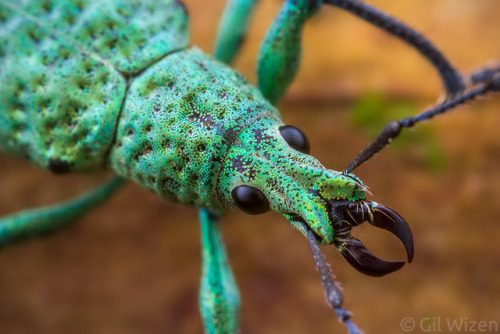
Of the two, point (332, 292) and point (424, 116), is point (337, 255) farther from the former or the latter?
point (424, 116)

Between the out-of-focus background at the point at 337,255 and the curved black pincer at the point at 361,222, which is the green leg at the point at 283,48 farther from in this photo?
the curved black pincer at the point at 361,222

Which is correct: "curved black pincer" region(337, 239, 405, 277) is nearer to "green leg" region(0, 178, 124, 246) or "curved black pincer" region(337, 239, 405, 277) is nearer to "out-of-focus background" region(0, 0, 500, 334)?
"out-of-focus background" region(0, 0, 500, 334)

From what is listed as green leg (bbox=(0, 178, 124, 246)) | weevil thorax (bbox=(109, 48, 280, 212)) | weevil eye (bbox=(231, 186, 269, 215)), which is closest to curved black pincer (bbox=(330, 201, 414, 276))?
weevil eye (bbox=(231, 186, 269, 215))

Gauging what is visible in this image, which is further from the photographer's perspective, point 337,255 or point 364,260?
point 337,255

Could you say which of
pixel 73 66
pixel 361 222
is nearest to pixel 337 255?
pixel 361 222

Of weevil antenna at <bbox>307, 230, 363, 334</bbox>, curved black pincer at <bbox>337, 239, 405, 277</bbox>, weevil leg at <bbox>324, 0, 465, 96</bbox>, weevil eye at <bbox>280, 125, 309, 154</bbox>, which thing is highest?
weevil leg at <bbox>324, 0, 465, 96</bbox>

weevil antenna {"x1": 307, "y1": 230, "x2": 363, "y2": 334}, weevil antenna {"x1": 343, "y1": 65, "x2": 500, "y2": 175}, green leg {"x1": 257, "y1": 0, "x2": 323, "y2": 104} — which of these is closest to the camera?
weevil antenna {"x1": 307, "y1": 230, "x2": 363, "y2": 334}

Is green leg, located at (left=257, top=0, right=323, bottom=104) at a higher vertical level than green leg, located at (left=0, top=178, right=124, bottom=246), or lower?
higher

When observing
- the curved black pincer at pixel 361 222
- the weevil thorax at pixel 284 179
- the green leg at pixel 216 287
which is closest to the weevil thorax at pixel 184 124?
the weevil thorax at pixel 284 179
